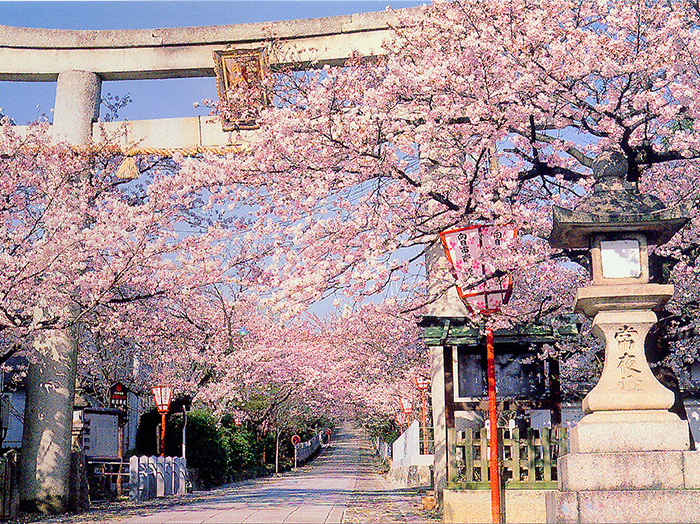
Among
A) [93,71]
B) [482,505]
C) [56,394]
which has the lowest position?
[482,505]

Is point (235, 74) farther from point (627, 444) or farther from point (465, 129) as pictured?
point (627, 444)

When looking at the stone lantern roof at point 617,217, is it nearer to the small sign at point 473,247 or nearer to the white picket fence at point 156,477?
the small sign at point 473,247

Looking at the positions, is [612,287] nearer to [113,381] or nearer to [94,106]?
[94,106]

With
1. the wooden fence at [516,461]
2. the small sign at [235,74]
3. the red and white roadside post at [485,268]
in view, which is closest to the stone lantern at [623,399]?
the red and white roadside post at [485,268]

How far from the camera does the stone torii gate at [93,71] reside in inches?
550

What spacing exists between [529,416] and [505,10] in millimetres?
9794

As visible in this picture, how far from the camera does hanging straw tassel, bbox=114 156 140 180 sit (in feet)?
49.2

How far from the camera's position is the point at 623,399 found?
7559 mm

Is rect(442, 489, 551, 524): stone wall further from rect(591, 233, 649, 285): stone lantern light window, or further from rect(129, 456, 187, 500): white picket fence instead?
rect(129, 456, 187, 500): white picket fence

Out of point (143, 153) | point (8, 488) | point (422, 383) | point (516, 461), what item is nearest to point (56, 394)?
point (8, 488)

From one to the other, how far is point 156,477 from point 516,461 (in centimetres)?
1207

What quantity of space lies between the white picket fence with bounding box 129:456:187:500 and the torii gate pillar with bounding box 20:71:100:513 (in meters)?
4.09

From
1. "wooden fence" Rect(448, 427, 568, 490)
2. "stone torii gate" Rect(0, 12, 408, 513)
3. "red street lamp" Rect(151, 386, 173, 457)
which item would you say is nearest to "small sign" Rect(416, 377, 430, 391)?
"red street lamp" Rect(151, 386, 173, 457)

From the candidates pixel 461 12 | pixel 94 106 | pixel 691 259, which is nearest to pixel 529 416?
pixel 691 259
